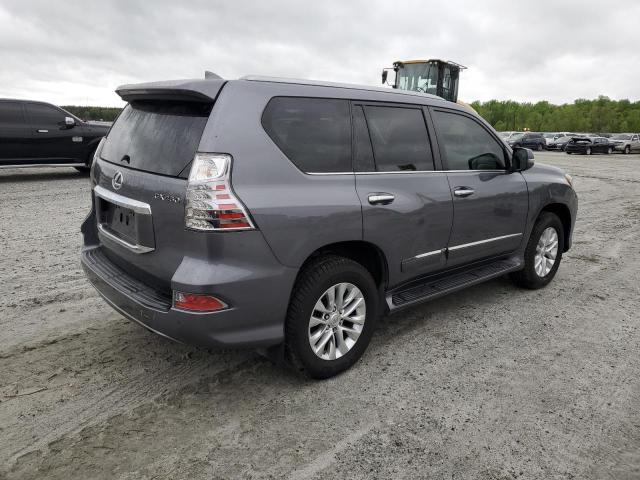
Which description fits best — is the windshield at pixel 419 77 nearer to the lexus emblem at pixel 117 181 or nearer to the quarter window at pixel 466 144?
the quarter window at pixel 466 144

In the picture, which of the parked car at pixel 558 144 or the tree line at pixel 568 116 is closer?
the parked car at pixel 558 144

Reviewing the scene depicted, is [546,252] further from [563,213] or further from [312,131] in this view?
[312,131]

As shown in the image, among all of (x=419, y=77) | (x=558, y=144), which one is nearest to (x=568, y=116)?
(x=558, y=144)

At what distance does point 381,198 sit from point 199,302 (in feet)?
4.38

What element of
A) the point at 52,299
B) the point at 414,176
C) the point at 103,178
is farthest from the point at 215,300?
the point at 52,299

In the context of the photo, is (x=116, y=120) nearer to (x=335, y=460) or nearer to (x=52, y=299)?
(x=52, y=299)

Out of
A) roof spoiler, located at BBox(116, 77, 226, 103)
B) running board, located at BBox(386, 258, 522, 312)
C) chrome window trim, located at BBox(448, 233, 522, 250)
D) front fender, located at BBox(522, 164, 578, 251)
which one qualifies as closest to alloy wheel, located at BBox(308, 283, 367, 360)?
running board, located at BBox(386, 258, 522, 312)

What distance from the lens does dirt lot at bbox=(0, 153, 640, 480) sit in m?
2.46

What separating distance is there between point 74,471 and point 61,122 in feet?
36.4

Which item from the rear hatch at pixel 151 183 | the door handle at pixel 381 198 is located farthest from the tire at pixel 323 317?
the rear hatch at pixel 151 183

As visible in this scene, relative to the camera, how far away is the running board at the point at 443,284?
360 cm

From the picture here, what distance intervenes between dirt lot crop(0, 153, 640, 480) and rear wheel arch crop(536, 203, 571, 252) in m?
0.82

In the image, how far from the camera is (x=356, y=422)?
2785 millimetres

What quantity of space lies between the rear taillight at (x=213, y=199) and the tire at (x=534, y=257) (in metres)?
3.16
